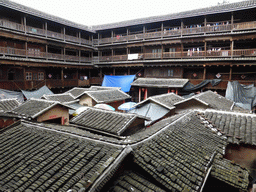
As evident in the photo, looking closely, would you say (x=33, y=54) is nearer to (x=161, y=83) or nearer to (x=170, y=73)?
(x=161, y=83)

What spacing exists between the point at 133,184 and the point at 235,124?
645 cm

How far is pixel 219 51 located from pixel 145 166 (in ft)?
70.1

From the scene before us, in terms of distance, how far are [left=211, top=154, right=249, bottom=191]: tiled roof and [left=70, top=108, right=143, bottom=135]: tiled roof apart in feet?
13.1

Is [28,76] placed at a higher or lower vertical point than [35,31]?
lower

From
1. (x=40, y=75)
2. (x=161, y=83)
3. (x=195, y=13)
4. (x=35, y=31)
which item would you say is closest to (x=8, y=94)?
(x=40, y=75)

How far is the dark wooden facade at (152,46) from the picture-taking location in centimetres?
2077

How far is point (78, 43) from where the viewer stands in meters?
29.6

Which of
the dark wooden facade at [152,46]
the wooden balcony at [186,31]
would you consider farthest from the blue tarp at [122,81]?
the wooden balcony at [186,31]

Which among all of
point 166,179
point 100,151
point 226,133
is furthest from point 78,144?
point 226,133

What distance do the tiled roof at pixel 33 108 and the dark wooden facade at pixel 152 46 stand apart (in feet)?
33.7

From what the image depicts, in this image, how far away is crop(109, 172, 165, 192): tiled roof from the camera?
418 cm

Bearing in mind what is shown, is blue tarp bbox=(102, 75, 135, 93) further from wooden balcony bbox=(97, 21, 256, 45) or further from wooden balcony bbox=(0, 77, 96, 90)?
wooden balcony bbox=(97, 21, 256, 45)

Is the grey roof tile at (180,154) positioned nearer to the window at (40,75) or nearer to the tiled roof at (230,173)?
the tiled roof at (230,173)

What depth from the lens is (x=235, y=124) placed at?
833 centimetres
